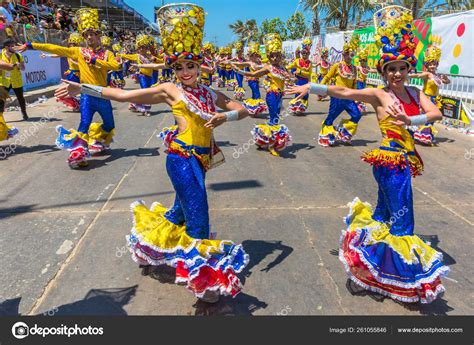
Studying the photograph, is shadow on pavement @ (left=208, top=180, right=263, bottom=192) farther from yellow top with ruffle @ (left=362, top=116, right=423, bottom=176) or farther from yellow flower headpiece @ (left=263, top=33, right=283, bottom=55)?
yellow flower headpiece @ (left=263, top=33, right=283, bottom=55)

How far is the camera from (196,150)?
10.1 ft

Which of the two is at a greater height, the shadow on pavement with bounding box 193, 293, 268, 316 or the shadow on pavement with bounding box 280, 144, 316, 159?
the shadow on pavement with bounding box 280, 144, 316, 159

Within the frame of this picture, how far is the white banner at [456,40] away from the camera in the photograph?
37.9 ft

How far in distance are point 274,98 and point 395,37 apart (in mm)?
4677

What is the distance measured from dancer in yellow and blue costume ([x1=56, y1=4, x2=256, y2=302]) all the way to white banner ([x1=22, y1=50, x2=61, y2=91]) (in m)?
13.9

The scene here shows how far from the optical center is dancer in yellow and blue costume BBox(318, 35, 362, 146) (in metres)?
8.21

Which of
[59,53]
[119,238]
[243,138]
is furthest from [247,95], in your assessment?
[119,238]

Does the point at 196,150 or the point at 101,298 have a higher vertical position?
the point at 196,150

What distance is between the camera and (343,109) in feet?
27.0

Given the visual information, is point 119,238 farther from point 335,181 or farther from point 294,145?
point 294,145

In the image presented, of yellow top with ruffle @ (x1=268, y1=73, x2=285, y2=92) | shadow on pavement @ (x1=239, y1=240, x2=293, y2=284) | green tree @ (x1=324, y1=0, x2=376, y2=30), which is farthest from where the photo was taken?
green tree @ (x1=324, y1=0, x2=376, y2=30)

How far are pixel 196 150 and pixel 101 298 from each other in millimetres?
1385

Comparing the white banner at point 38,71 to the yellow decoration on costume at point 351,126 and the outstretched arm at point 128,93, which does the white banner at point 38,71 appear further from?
the outstretched arm at point 128,93

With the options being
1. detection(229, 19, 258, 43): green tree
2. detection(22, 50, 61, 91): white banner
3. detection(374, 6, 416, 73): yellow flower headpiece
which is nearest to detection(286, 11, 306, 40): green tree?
detection(229, 19, 258, 43): green tree
